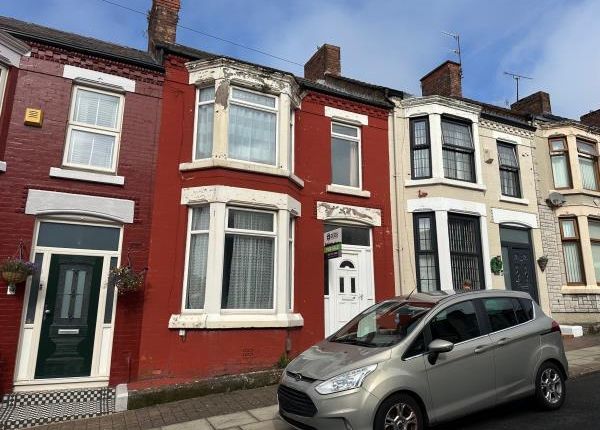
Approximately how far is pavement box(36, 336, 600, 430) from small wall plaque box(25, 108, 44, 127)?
17.2 ft

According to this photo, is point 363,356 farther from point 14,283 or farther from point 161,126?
point 161,126

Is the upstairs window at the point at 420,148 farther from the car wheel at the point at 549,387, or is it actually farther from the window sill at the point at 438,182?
the car wheel at the point at 549,387

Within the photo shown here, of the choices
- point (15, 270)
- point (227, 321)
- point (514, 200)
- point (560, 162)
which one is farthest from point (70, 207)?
point (560, 162)

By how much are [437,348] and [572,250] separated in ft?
35.8

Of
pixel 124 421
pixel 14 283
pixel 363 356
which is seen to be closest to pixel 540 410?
pixel 363 356

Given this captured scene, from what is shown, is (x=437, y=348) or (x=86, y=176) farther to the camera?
(x=86, y=176)

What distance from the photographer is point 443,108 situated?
476 inches

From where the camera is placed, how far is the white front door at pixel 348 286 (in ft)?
33.2

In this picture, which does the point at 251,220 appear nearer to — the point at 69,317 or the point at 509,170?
the point at 69,317

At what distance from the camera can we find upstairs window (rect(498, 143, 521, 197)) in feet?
42.7

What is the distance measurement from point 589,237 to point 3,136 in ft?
50.4

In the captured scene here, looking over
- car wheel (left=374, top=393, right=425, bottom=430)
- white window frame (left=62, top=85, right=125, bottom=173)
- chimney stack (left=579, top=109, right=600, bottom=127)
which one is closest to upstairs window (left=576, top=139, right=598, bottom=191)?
chimney stack (left=579, top=109, right=600, bottom=127)

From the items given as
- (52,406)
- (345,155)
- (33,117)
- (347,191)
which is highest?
(345,155)

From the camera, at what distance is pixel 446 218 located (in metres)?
11.4
